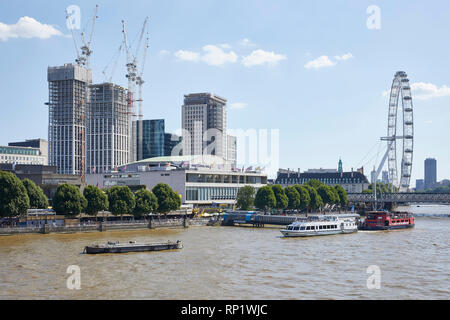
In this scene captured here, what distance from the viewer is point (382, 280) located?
173ft

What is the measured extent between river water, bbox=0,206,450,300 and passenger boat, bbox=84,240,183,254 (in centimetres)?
219

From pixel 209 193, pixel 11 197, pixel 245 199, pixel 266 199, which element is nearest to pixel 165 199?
pixel 266 199

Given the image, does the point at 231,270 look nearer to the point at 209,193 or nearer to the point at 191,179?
the point at 191,179

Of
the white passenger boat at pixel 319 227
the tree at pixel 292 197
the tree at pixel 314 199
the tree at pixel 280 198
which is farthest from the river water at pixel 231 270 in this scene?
the tree at pixel 314 199

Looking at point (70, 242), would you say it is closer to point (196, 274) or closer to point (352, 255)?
point (196, 274)

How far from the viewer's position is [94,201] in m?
111

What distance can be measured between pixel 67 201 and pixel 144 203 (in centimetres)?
1928

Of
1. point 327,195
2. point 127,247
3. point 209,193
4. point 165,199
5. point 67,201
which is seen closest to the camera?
point 127,247

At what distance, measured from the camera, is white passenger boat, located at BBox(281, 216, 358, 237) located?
9981cm

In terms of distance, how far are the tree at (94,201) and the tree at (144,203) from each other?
818 cm
